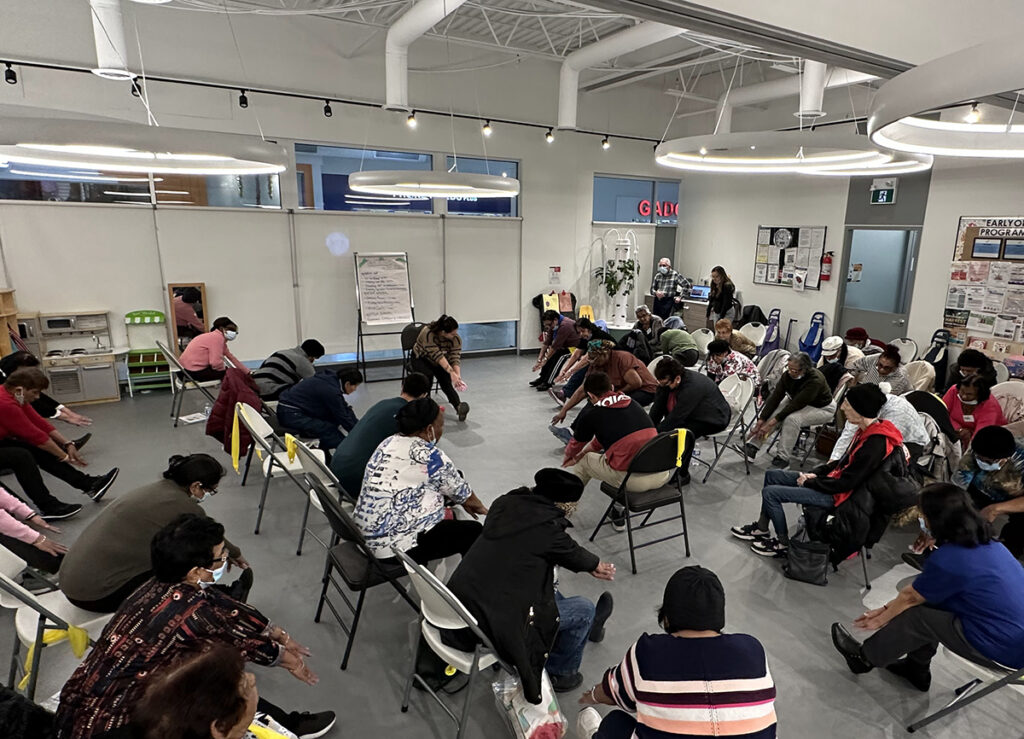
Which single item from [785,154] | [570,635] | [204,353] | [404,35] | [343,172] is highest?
[404,35]

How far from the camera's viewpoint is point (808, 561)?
3.35 metres

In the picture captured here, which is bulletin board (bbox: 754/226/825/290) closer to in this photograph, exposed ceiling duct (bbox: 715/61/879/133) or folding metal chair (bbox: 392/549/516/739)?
exposed ceiling duct (bbox: 715/61/879/133)

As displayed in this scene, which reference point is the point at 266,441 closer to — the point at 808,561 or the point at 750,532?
the point at 750,532

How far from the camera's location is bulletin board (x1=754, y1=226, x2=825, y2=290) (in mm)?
8711

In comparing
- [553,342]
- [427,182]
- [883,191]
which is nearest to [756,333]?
[883,191]

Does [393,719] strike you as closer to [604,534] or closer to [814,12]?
[604,534]

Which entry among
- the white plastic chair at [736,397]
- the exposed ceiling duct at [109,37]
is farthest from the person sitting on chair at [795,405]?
the exposed ceiling duct at [109,37]

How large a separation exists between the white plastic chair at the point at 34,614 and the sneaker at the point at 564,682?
1.84m

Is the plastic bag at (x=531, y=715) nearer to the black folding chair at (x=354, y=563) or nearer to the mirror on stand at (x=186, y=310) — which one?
the black folding chair at (x=354, y=563)

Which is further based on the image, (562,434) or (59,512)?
(562,434)

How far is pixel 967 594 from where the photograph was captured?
86.0 inches

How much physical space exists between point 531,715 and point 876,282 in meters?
8.51

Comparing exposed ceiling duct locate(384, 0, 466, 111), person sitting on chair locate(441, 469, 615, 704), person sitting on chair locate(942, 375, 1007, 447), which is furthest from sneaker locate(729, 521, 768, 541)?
exposed ceiling duct locate(384, 0, 466, 111)

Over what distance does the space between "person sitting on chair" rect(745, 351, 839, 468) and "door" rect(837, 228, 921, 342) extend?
4.13m
